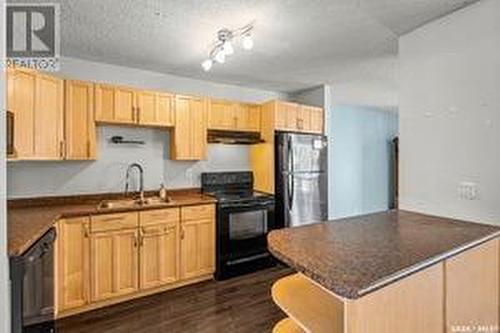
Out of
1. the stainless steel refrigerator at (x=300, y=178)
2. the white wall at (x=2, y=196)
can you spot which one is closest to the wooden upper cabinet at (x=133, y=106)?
the stainless steel refrigerator at (x=300, y=178)

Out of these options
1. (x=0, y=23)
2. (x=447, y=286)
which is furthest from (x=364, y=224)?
(x=0, y=23)

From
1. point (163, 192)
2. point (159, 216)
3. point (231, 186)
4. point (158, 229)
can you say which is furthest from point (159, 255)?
point (231, 186)

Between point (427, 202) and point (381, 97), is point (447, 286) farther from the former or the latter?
point (381, 97)

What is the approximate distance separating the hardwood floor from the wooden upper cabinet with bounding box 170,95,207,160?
62.4 inches

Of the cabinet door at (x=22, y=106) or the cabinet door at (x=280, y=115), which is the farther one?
the cabinet door at (x=280, y=115)

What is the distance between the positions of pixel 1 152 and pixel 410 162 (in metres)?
2.78

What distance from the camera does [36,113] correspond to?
2.73m

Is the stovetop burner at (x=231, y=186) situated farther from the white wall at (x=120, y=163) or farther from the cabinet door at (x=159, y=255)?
the cabinet door at (x=159, y=255)

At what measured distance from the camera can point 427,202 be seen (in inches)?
98.5

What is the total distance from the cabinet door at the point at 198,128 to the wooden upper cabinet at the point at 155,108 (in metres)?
0.29

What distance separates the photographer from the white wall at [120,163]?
10.3 feet

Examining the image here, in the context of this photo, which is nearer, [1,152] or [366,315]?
[366,315]

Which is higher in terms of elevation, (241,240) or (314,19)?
(314,19)

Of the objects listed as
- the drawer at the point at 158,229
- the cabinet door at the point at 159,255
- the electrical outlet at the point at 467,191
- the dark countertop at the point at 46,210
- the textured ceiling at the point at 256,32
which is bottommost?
the cabinet door at the point at 159,255
